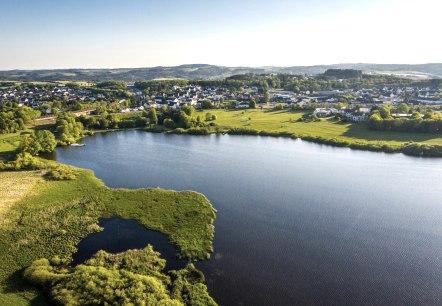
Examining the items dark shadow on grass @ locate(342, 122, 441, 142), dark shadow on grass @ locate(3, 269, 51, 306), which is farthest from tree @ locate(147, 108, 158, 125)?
dark shadow on grass @ locate(3, 269, 51, 306)

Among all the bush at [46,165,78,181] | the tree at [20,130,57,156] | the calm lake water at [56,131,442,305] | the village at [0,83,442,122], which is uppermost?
the village at [0,83,442,122]

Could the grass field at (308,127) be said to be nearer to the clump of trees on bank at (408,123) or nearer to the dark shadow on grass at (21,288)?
the clump of trees on bank at (408,123)

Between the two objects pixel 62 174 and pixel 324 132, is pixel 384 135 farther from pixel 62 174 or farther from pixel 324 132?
pixel 62 174

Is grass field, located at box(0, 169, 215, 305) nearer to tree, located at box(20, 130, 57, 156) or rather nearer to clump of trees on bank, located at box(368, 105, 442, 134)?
tree, located at box(20, 130, 57, 156)

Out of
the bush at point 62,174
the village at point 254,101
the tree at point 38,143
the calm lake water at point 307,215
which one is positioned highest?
the village at point 254,101

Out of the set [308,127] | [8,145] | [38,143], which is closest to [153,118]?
[38,143]

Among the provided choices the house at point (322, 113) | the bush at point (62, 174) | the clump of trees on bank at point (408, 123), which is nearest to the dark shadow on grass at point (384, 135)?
the clump of trees on bank at point (408, 123)
